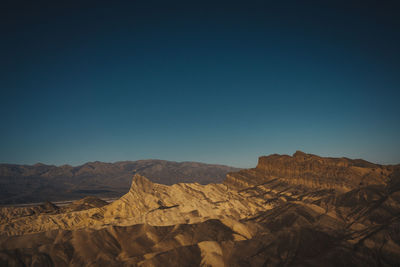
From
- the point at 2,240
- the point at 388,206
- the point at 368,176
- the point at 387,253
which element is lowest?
the point at 2,240

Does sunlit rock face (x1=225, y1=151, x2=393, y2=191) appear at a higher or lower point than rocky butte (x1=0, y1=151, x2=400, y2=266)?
higher

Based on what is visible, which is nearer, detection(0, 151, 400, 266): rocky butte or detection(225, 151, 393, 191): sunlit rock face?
detection(0, 151, 400, 266): rocky butte

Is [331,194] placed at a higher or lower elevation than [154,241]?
higher

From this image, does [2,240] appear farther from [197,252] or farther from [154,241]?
[197,252]

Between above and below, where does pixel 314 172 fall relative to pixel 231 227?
above

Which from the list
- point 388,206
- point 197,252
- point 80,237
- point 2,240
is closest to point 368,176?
point 388,206

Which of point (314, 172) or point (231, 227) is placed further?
point (314, 172)

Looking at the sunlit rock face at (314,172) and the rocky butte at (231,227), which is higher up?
the sunlit rock face at (314,172)

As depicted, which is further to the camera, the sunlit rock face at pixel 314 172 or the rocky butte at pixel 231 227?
the sunlit rock face at pixel 314 172
